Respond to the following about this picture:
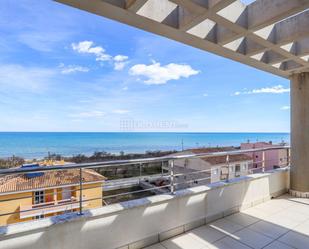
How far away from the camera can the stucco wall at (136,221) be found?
1.51 metres

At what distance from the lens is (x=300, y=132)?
139 inches

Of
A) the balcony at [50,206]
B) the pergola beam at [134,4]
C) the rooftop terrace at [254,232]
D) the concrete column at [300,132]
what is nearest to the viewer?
the pergola beam at [134,4]

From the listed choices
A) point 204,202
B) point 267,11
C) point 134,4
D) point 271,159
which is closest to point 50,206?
point 204,202

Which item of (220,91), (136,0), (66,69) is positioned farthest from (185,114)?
(136,0)

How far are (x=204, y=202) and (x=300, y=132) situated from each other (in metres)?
2.39

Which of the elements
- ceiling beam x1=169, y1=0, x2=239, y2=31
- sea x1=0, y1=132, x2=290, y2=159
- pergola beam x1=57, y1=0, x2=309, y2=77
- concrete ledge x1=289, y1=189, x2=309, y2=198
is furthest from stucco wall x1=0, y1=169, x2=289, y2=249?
sea x1=0, y1=132, x2=290, y2=159

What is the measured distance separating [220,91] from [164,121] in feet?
40.5

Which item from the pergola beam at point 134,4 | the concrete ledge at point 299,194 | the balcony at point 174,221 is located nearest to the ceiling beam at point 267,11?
the pergola beam at point 134,4

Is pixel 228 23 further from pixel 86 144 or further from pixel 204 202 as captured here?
pixel 86 144

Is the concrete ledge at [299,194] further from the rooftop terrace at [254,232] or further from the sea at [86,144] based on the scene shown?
the sea at [86,144]

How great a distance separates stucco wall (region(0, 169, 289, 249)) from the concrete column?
3.89 ft

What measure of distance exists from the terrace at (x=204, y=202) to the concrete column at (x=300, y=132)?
13.4 inches

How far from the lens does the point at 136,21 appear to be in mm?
1771

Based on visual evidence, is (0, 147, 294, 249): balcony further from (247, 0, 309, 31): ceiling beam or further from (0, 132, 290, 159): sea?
(0, 132, 290, 159): sea
